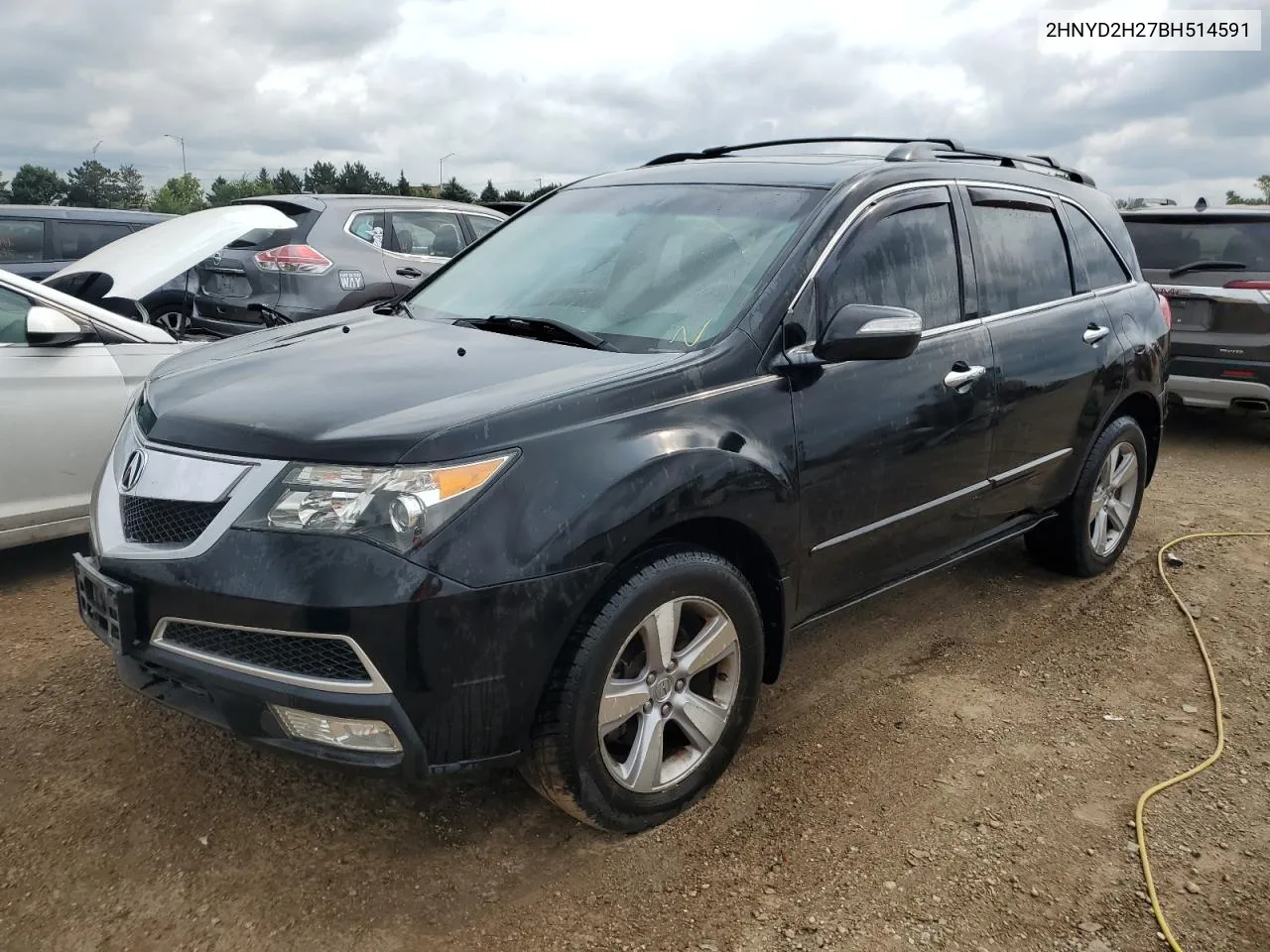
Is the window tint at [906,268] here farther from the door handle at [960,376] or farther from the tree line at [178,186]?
the tree line at [178,186]

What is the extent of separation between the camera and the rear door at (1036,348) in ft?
12.7

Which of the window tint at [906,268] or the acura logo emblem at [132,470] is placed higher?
the window tint at [906,268]

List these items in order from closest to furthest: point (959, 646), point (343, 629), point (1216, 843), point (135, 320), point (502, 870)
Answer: point (343, 629) → point (502, 870) → point (1216, 843) → point (959, 646) → point (135, 320)

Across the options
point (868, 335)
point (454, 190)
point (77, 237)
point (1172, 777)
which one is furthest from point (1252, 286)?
point (454, 190)

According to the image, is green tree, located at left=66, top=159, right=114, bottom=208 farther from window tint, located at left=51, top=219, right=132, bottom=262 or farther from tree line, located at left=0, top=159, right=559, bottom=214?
window tint, located at left=51, top=219, right=132, bottom=262

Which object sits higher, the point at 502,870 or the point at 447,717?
the point at 447,717

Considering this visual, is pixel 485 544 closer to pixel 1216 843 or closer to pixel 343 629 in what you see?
pixel 343 629

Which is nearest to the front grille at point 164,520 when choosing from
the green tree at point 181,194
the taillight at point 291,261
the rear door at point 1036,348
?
the rear door at point 1036,348

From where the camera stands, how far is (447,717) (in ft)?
7.77

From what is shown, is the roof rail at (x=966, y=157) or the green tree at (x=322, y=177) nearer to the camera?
the roof rail at (x=966, y=157)

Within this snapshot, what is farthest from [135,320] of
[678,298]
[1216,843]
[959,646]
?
[1216,843]

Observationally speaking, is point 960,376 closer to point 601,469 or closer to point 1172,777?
point 1172,777

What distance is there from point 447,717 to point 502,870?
0.57 meters

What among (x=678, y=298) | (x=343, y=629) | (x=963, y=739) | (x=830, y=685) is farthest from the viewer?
(x=830, y=685)
